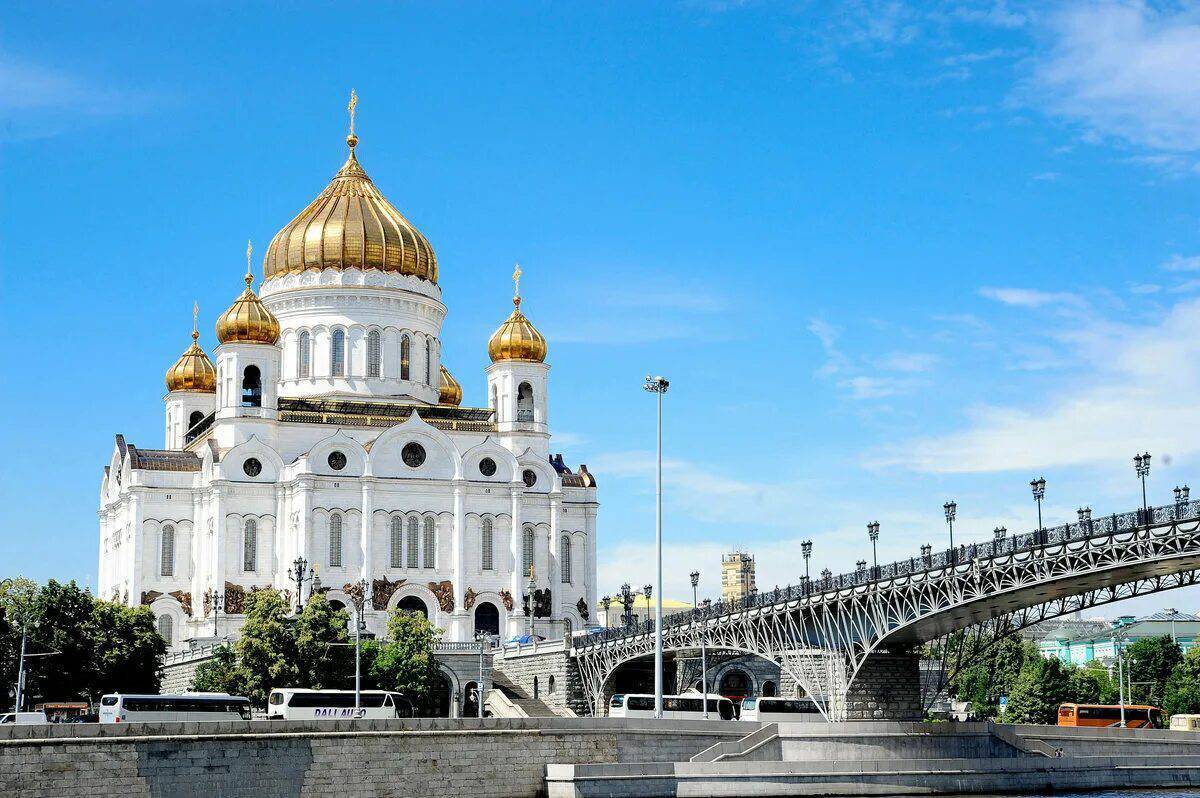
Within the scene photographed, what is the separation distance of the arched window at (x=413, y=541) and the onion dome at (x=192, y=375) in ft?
61.6

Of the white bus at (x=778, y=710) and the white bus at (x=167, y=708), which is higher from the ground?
the white bus at (x=167, y=708)

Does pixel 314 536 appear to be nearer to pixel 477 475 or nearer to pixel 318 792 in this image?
pixel 477 475

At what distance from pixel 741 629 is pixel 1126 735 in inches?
564

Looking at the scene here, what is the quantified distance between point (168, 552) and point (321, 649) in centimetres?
2061

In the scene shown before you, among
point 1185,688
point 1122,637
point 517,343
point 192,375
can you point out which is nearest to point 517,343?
point 517,343

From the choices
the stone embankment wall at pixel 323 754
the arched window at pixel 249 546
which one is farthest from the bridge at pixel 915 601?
the arched window at pixel 249 546

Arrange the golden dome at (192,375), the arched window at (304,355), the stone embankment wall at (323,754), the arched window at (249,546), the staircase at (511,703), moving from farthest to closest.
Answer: the golden dome at (192,375), the arched window at (304,355), the arched window at (249,546), the staircase at (511,703), the stone embankment wall at (323,754)

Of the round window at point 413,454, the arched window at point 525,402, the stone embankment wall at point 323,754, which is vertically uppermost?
the arched window at point 525,402

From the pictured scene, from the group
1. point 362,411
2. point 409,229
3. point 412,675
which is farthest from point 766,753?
point 409,229

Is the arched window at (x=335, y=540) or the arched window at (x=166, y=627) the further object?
the arched window at (x=166, y=627)

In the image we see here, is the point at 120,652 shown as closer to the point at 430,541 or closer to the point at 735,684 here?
the point at 430,541

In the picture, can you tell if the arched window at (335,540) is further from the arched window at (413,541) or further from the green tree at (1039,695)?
the green tree at (1039,695)

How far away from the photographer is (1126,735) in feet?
203

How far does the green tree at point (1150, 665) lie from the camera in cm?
10181
